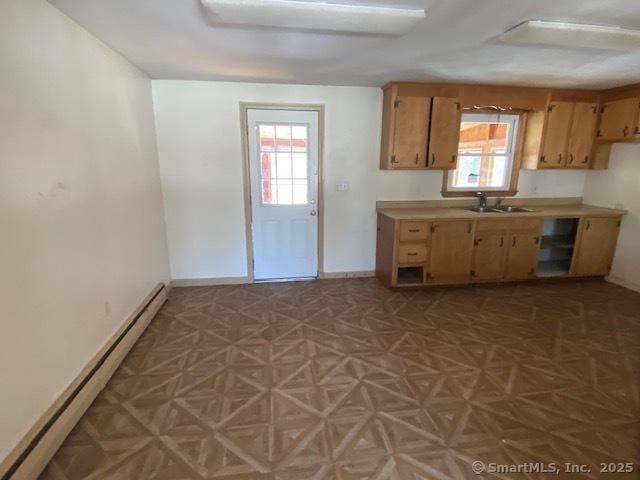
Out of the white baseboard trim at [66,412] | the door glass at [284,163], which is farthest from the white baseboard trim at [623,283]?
the white baseboard trim at [66,412]

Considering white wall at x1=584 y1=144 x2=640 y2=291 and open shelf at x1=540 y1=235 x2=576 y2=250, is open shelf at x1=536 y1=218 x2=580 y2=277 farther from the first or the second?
white wall at x1=584 y1=144 x2=640 y2=291

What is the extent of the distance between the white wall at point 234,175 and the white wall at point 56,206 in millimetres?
849

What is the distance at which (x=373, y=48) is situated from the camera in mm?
2594

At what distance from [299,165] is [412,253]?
1686 millimetres

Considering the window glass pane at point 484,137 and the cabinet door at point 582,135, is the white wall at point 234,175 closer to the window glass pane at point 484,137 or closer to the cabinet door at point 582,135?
the cabinet door at point 582,135

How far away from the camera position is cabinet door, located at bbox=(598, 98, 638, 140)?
3809 mm

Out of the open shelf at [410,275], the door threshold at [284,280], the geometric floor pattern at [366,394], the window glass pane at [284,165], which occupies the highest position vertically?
the window glass pane at [284,165]

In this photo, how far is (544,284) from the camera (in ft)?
14.1

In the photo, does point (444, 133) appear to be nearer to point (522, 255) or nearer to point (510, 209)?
point (510, 209)

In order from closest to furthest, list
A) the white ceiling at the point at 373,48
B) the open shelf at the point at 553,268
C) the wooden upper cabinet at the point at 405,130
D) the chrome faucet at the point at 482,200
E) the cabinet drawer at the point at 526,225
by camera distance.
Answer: the white ceiling at the point at 373,48 → the wooden upper cabinet at the point at 405,130 → the cabinet drawer at the point at 526,225 → the open shelf at the point at 553,268 → the chrome faucet at the point at 482,200

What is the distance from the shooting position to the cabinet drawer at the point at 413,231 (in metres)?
3.84

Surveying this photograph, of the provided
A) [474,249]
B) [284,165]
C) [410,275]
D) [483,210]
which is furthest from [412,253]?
[284,165]

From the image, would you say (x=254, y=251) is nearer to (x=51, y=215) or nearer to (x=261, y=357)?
(x=261, y=357)

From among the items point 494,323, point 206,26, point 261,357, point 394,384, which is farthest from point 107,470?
point 494,323
